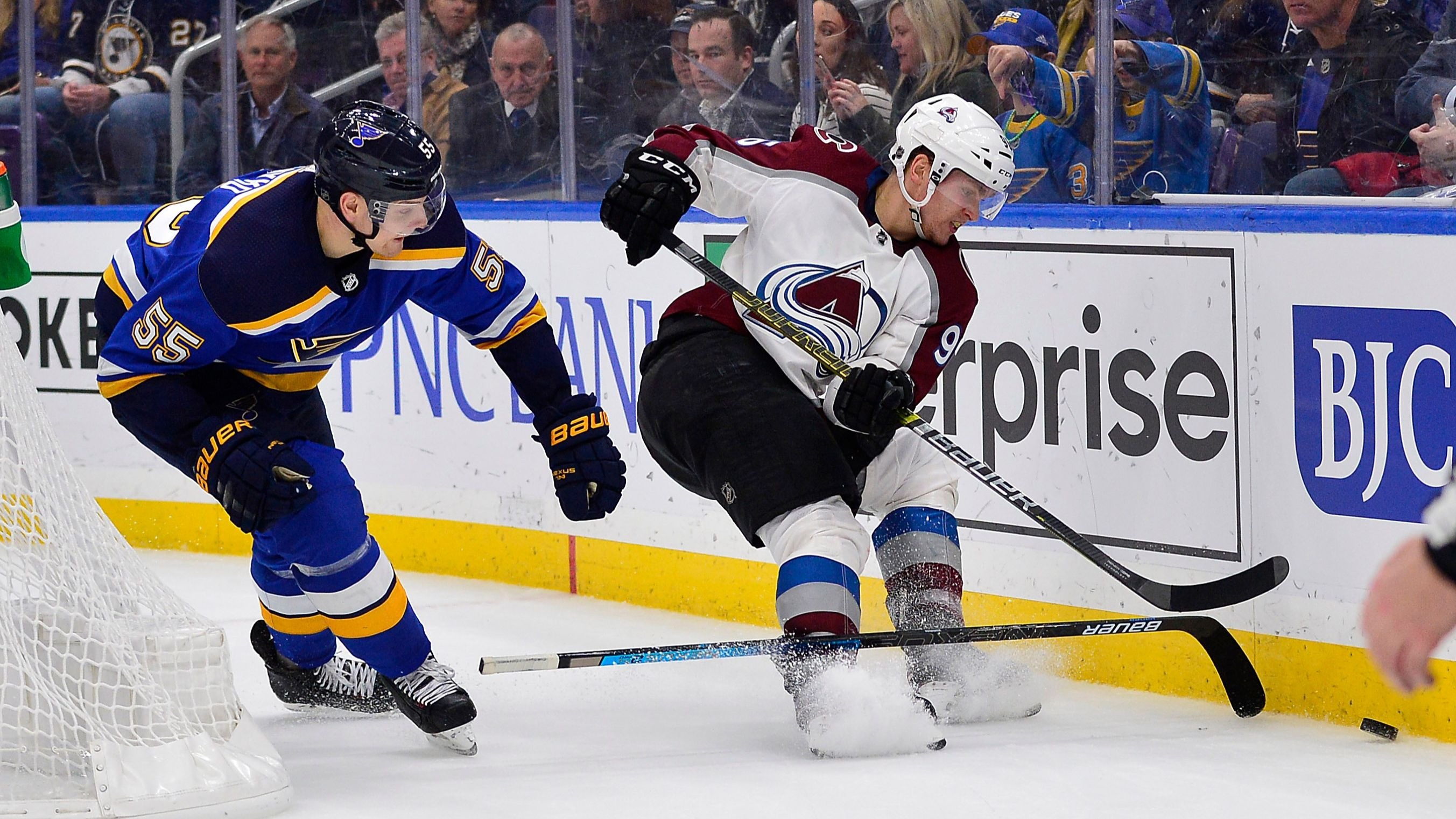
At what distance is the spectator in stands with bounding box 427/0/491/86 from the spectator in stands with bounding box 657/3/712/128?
65 centimetres

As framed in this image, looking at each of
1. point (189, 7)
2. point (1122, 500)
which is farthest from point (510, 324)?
point (189, 7)

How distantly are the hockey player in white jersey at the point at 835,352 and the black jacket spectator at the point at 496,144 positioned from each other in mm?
1672

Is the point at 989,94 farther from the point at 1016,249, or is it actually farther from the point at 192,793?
the point at 192,793

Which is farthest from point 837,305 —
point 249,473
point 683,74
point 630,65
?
point 630,65

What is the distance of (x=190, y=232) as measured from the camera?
3.20 meters

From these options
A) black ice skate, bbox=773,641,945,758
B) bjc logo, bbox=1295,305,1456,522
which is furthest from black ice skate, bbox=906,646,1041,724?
bjc logo, bbox=1295,305,1456,522

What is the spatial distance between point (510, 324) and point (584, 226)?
1459 mm

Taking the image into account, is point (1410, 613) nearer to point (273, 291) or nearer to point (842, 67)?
point (273, 291)

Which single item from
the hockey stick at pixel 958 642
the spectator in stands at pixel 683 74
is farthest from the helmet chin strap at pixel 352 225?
the spectator in stands at pixel 683 74

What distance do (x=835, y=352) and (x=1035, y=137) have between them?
0.94 meters

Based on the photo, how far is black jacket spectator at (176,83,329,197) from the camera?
18.5ft

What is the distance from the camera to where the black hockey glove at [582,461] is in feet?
10.7

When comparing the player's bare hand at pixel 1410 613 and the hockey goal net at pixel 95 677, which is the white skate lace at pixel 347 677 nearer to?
the hockey goal net at pixel 95 677

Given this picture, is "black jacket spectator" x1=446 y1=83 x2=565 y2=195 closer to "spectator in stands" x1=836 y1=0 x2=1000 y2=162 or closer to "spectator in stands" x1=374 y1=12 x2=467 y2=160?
"spectator in stands" x1=374 y1=12 x2=467 y2=160
